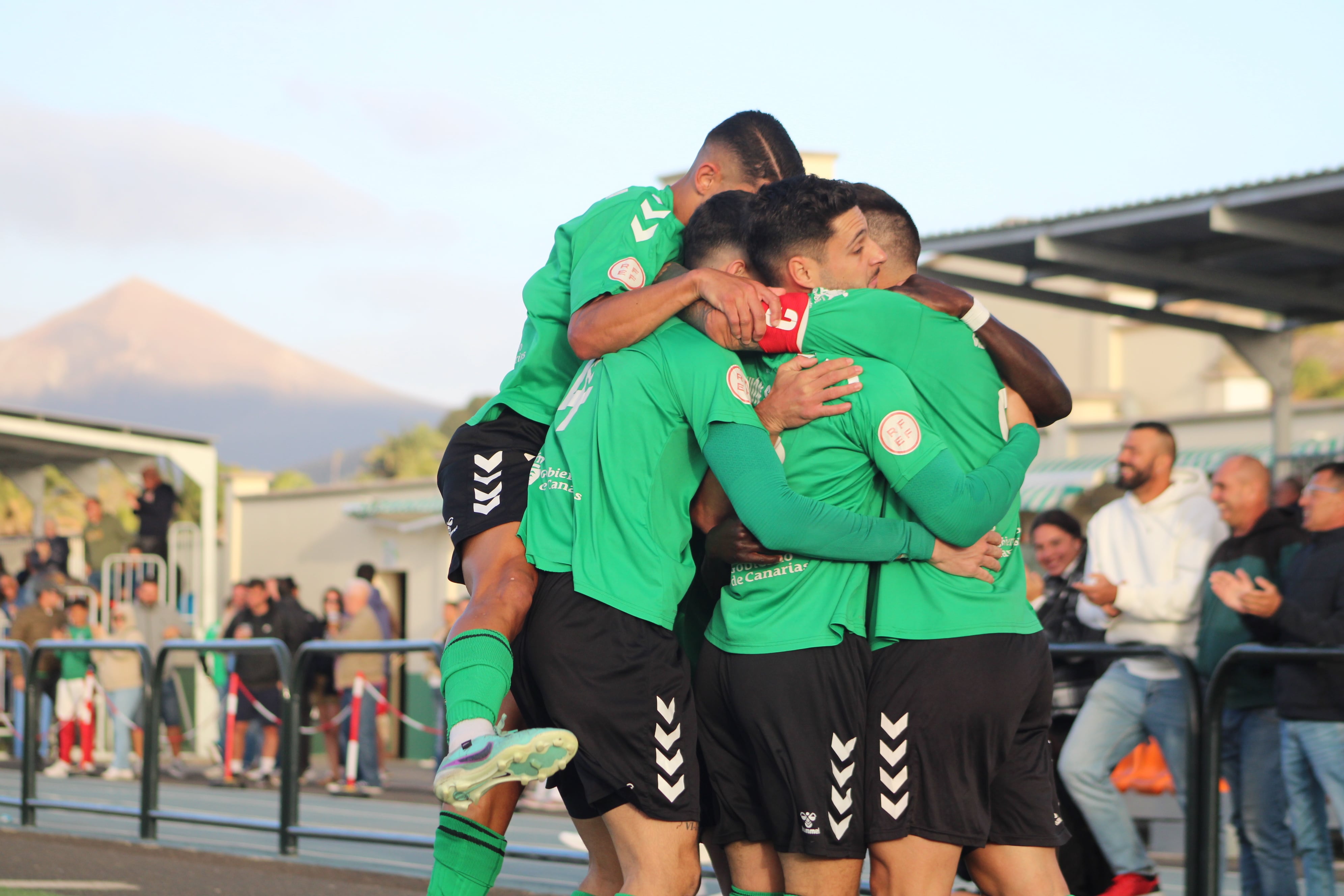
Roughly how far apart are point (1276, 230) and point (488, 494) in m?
7.25

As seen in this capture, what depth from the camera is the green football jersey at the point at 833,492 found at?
2959 mm

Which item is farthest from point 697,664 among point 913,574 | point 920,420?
point 920,420

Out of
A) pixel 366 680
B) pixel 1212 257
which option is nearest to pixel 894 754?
pixel 366 680

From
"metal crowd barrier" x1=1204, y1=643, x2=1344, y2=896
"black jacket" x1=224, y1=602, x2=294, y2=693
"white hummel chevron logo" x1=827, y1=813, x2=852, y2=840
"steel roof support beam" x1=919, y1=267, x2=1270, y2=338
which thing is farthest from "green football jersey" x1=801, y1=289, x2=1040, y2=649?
"black jacket" x1=224, y1=602, x2=294, y2=693

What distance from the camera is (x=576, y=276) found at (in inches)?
133

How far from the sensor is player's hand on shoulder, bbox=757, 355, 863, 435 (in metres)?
2.97

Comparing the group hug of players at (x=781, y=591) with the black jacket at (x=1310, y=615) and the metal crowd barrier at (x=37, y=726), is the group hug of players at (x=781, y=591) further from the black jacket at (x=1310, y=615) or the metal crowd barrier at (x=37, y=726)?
the metal crowd barrier at (x=37, y=726)

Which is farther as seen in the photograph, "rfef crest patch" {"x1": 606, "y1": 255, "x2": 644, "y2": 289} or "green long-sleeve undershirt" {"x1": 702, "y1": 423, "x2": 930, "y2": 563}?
"rfef crest patch" {"x1": 606, "y1": 255, "x2": 644, "y2": 289}

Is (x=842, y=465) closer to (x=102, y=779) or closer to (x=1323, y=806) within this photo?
(x=1323, y=806)

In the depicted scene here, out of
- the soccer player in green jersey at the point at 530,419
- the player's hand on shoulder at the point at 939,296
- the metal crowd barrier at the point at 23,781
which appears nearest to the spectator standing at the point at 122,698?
the metal crowd barrier at the point at 23,781

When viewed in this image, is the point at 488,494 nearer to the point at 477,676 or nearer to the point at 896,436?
the point at 477,676

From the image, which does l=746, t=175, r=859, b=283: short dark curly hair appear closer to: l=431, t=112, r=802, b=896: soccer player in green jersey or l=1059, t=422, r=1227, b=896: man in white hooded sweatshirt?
l=431, t=112, r=802, b=896: soccer player in green jersey

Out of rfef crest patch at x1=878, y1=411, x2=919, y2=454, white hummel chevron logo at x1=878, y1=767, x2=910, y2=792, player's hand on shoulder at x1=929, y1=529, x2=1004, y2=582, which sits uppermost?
rfef crest patch at x1=878, y1=411, x2=919, y2=454

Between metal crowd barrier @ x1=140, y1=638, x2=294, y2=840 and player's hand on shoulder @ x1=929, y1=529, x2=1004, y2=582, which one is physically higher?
player's hand on shoulder @ x1=929, y1=529, x2=1004, y2=582
